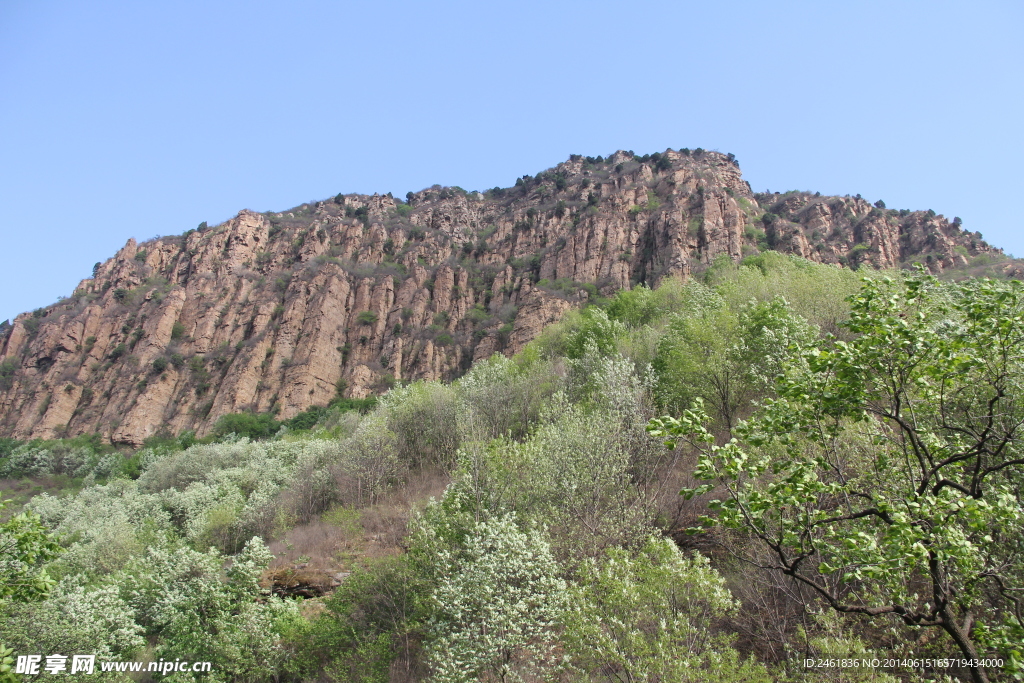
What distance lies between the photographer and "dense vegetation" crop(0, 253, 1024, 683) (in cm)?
579

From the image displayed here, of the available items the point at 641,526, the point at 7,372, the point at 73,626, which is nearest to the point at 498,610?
the point at 641,526

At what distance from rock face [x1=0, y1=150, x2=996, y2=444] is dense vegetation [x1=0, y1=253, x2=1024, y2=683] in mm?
37159

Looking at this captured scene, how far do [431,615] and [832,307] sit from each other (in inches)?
892

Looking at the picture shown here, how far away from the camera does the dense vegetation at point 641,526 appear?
19.0 feet

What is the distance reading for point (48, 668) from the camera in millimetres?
17031

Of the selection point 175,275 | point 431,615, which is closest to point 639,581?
point 431,615

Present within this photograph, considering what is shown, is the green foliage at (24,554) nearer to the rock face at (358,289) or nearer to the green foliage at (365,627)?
the green foliage at (365,627)

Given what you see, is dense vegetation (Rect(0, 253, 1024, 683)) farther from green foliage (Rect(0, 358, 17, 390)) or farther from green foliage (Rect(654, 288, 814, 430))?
green foliage (Rect(0, 358, 17, 390))

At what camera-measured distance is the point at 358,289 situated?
3430 inches

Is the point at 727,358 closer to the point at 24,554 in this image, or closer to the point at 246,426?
the point at 24,554

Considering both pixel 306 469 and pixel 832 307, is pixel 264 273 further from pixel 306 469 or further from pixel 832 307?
pixel 832 307

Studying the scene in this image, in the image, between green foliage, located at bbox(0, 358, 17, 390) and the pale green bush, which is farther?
green foliage, located at bbox(0, 358, 17, 390)

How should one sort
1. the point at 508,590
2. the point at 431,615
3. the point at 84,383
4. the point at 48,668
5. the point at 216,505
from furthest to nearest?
1. the point at 84,383
2. the point at 216,505
3. the point at 48,668
4. the point at 431,615
5. the point at 508,590

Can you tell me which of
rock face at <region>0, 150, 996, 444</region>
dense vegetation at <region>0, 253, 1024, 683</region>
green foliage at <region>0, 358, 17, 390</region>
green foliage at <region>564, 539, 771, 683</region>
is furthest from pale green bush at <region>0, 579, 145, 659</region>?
green foliage at <region>0, 358, 17, 390</region>
